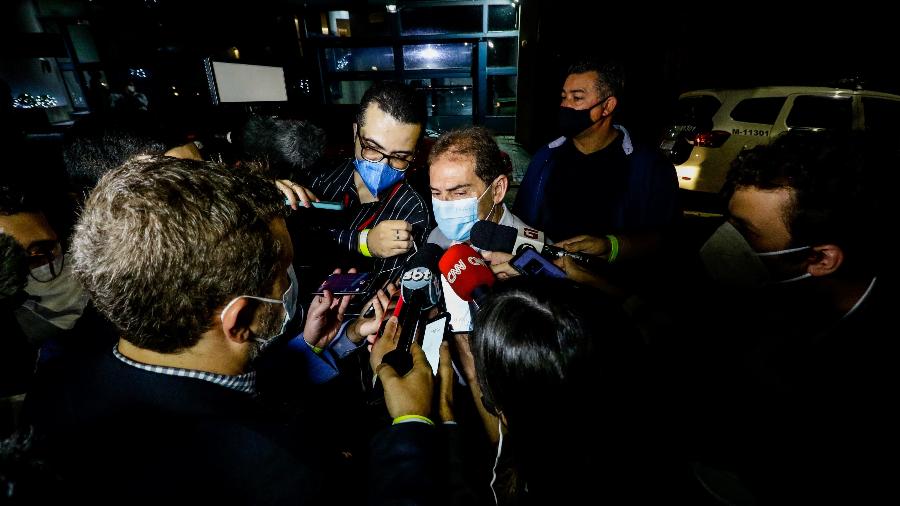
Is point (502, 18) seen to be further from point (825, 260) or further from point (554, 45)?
point (825, 260)

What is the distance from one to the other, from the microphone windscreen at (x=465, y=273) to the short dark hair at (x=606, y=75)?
1903 millimetres

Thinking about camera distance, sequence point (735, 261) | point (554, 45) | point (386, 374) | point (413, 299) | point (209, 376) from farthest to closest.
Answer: point (554, 45) → point (735, 261) → point (413, 299) → point (386, 374) → point (209, 376)

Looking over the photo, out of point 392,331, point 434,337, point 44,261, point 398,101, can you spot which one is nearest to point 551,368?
point 434,337

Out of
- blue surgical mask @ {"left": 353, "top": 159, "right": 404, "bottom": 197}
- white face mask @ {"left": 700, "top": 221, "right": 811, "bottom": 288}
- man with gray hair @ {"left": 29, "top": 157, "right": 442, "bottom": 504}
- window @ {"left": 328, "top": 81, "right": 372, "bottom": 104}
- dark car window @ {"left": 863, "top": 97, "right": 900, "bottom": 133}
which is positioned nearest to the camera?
man with gray hair @ {"left": 29, "top": 157, "right": 442, "bottom": 504}

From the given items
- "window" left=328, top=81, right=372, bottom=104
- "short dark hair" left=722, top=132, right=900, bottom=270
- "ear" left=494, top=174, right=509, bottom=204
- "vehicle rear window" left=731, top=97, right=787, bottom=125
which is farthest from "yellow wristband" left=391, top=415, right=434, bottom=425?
"window" left=328, top=81, right=372, bottom=104

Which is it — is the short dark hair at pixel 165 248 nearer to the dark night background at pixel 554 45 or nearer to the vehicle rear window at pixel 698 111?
the dark night background at pixel 554 45

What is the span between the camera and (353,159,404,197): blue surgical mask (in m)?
2.57

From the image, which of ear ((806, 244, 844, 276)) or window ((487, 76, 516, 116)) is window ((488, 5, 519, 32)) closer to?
window ((487, 76, 516, 116))

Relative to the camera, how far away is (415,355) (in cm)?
153

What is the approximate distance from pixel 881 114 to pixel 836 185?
787cm

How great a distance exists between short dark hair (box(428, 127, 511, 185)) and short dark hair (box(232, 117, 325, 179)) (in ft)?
4.73

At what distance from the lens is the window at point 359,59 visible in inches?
503

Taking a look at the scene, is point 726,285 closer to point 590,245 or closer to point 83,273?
point 590,245

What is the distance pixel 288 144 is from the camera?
3.24 meters
